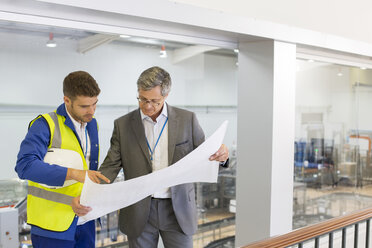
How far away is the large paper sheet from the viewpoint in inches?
71.8

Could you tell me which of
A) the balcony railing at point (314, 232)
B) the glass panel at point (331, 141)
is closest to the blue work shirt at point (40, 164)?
the balcony railing at point (314, 232)

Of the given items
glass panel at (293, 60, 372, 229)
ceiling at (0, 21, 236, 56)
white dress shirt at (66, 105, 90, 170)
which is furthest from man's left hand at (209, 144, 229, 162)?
glass panel at (293, 60, 372, 229)

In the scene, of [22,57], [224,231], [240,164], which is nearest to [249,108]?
[240,164]

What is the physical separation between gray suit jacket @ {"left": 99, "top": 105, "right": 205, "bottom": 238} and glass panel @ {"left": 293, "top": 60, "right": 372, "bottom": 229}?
2.27 m

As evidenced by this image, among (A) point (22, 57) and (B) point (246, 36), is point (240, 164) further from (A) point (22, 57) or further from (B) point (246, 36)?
(A) point (22, 57)

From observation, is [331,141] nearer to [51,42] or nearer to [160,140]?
[160,140]

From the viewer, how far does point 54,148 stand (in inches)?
79.4

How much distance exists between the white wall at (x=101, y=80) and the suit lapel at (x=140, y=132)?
532 mm

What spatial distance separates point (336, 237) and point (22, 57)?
145 inches

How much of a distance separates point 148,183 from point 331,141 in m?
3.52

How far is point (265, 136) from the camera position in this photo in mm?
3443

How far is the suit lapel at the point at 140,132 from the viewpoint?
2258 mm

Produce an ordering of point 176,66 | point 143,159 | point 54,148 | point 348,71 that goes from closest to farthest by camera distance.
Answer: point 54,148 < point 143,159 < point 176,66 < point 348,71

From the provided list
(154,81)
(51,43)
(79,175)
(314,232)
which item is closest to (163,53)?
(51,43)
